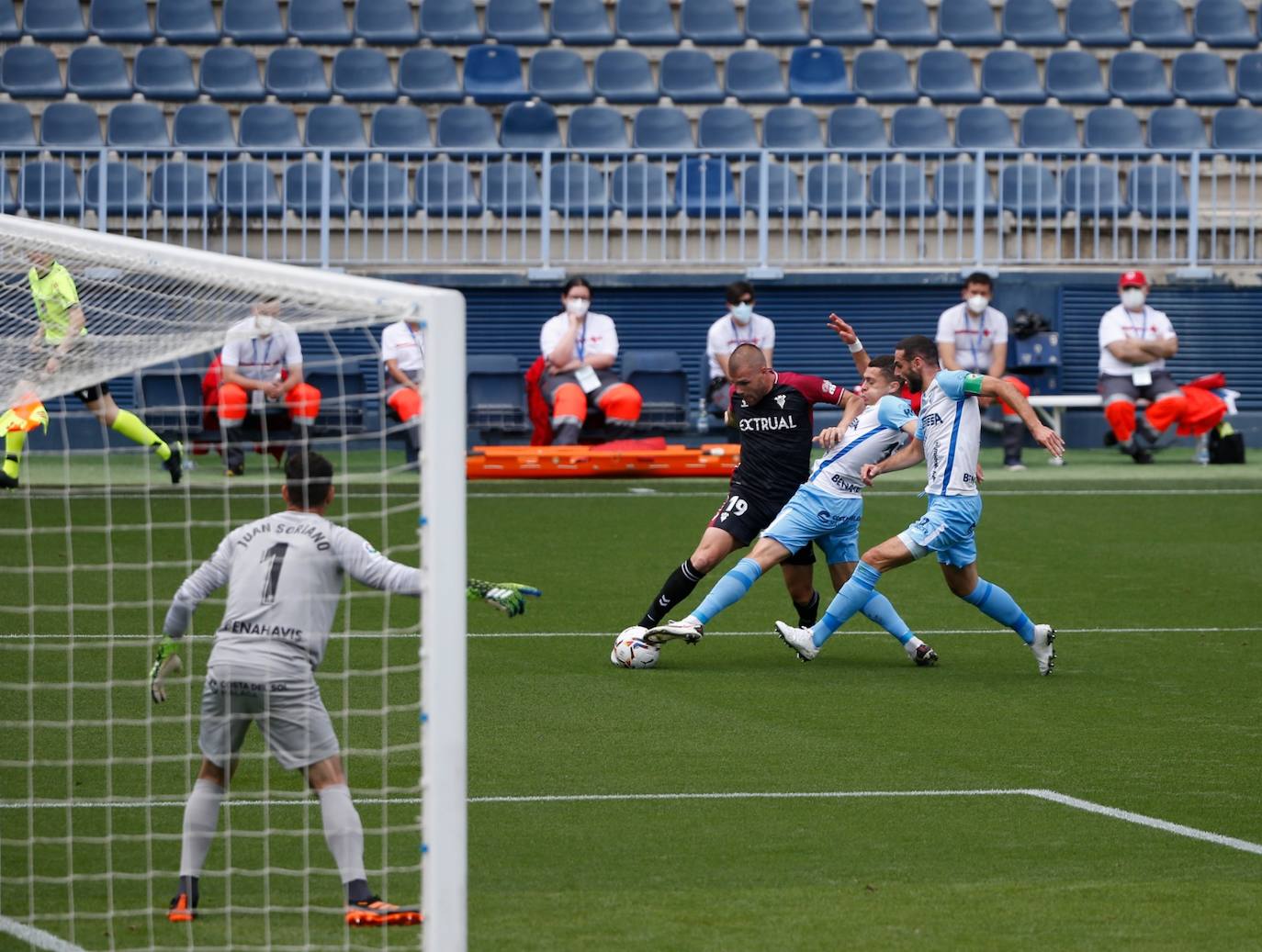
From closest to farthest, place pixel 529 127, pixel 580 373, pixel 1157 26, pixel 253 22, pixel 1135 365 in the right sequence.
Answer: pixel 580 373, pixel 1135 365, pixel 529 127, pixel 253 22, pixel 1157 26

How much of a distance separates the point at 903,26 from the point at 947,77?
0.98 metres

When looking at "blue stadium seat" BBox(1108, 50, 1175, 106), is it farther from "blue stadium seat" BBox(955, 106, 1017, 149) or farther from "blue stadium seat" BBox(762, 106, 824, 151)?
"blue stadium seat" BBox(762, 106, 824, 151)

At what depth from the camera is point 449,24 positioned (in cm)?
2469

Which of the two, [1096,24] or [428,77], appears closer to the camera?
[428,77]

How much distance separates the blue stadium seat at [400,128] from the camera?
23406 mm

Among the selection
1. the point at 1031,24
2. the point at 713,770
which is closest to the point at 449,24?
the point at 1031,24

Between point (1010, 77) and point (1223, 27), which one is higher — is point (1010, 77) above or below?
below

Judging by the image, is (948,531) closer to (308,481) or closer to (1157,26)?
(308,481)

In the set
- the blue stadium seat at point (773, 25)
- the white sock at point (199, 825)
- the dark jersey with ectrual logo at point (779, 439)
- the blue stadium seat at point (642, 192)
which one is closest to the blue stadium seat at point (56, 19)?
the blue stadium seat at point (642, 192)

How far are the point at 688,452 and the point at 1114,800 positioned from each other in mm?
12622

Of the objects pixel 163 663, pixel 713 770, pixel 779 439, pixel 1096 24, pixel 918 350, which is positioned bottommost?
pixel 713 770

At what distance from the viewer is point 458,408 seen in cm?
525

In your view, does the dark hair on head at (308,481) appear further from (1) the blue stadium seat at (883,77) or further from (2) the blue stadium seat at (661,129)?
(1) the blue stadium seat at (883,77)

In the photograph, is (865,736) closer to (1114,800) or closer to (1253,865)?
(1114,800)
